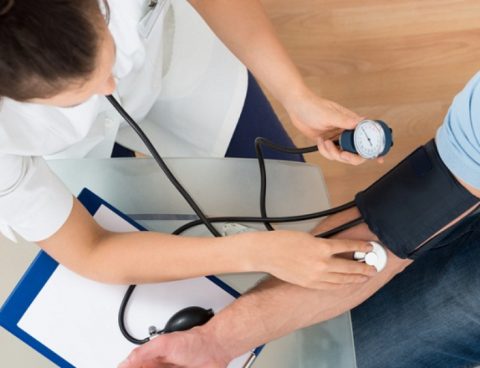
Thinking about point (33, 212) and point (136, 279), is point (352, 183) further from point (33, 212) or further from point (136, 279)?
point (33, 212)

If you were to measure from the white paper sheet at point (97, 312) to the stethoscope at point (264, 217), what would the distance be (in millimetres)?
18

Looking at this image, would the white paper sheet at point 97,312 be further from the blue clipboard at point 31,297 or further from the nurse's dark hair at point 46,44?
the nurse's dark hair at point 46,44

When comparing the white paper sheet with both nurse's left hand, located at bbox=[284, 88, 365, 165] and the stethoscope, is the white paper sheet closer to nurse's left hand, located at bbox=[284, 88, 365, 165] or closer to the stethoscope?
the stethoscope

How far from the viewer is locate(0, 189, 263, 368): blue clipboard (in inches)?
30.7

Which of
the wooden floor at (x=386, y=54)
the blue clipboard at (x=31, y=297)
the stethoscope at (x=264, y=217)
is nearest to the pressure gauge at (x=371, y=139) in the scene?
the stethoscope at (x=264, y=217)

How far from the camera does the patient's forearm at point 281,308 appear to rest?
78 cm

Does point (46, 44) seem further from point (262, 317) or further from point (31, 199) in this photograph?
point (262, 317)

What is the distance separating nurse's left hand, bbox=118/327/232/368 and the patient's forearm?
0.02 m

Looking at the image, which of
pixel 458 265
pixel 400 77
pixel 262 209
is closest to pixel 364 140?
pixel 262 209

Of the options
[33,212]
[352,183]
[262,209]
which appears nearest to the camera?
[33,212]

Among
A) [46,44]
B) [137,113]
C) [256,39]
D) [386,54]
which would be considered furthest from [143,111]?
[386,54]

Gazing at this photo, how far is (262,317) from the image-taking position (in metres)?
0.80

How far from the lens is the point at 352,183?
1.54 m

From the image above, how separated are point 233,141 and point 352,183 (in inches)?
22.4
